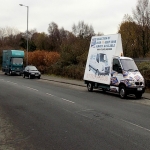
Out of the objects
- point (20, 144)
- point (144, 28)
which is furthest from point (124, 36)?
point (20, 144)

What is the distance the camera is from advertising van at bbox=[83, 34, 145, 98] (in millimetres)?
15133

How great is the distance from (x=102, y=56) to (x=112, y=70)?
5.23ft

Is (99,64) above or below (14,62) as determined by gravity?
below

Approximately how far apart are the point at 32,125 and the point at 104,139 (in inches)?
102

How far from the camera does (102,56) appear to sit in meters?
17.6

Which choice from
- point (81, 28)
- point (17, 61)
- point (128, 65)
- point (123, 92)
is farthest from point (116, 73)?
point (81, 28)

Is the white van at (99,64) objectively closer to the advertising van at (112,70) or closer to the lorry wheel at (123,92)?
the advertising van at (112,70)

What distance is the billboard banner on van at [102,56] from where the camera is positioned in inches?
661

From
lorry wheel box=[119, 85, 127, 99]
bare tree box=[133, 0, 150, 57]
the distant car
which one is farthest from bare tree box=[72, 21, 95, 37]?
lorry wheel box=[119, 85, 127, 99]

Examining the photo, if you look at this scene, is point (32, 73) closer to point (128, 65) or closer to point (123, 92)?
point (128, 65)

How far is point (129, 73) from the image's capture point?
50.2 ft

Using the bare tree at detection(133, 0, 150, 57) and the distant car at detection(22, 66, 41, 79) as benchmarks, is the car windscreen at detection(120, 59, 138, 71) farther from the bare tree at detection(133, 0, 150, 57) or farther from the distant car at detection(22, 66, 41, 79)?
the bare tree at detection(133, 0, 150, 57)

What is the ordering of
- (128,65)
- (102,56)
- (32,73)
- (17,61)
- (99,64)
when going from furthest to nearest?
(17,61) → (32,73) → (99,64) → (102,56) → (128,65)

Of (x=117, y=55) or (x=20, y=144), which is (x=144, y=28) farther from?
(x=20, y=144)
